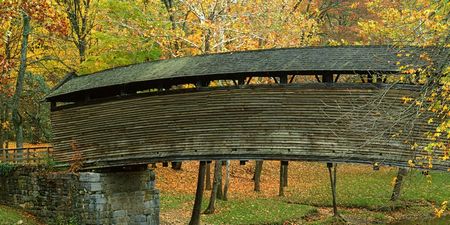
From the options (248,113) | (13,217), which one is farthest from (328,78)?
(13,217)

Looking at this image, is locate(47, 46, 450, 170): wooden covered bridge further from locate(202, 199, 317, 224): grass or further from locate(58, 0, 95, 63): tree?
locate(58, 0, 95, 63): tree

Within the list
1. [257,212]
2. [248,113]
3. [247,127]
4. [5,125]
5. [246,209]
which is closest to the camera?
[247,127]

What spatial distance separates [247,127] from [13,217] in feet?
23.1

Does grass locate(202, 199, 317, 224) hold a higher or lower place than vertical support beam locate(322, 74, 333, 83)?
lower

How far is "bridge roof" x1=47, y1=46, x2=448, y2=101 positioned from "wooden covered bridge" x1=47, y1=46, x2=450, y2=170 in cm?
3

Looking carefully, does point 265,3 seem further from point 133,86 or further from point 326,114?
point 326,114

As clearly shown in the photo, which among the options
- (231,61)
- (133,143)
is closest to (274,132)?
(231,61)

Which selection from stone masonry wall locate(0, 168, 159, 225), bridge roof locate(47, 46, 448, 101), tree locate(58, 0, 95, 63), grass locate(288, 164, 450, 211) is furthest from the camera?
tree locate(58, 0, 95, 63)

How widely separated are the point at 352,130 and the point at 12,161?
466 inches

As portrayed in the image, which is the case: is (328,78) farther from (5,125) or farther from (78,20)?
(5,125)

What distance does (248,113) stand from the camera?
1410cm

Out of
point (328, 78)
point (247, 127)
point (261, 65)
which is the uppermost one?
point (261, 65)

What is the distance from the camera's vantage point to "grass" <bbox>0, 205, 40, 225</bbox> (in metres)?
14.8

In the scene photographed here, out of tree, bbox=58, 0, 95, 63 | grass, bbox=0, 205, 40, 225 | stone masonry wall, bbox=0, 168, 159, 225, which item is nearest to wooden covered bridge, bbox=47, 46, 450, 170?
stone masonry wall, bbox=0, 168, 159, 225
